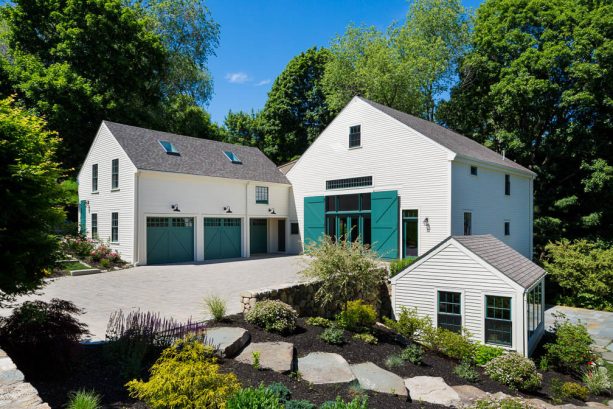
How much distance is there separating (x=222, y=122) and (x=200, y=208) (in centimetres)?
2475

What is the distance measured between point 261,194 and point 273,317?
588 inches

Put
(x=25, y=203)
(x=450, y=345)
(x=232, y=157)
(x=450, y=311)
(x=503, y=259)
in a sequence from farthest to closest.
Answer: (x=232, y=157), (x=503, y=259), (x=450, y=311), (x=450, y=345), (x=25, y=203)

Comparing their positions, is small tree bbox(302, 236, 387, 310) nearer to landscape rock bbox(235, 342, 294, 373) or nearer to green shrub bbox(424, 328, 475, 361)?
green shrub bbox(424, 328, 475, 361)

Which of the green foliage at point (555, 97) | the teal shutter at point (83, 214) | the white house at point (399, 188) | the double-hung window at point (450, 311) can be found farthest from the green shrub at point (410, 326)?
the green foliage at point (555, 97)

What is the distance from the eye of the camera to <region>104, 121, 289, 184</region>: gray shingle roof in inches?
711

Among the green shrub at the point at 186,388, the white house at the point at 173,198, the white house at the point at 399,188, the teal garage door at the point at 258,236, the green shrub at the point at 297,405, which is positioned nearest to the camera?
the green shrub at the point at 186,388

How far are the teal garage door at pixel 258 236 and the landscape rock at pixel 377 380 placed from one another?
1629 cm

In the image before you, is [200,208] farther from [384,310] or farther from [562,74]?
[562,74]

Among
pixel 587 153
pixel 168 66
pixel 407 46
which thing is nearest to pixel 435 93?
pixel 407 46

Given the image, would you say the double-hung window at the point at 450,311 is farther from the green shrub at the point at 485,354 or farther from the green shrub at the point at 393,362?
the green shrub at the point at 393,362

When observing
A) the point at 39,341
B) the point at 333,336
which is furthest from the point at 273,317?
the point at 39,341

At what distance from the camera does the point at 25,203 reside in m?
5.59

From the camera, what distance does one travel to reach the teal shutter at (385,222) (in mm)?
17641

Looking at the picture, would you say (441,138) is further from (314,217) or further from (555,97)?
(555,97)
